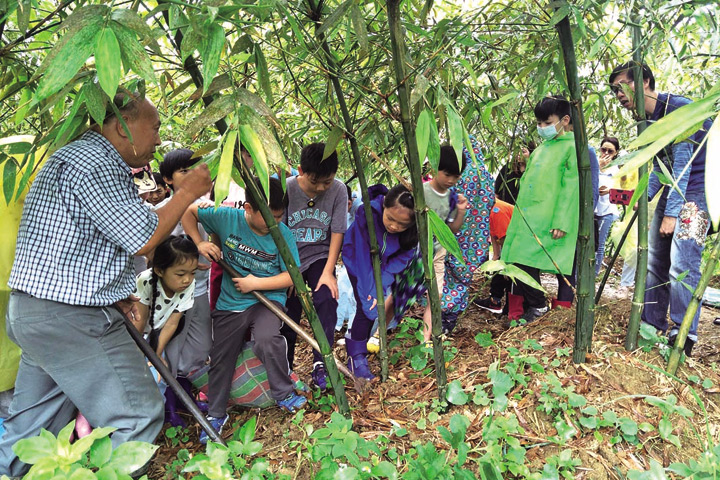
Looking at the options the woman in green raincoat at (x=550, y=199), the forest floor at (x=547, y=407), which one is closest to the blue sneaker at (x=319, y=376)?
the forest floor at (x=547, y=407)

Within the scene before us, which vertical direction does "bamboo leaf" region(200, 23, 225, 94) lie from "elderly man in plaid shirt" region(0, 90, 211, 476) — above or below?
above

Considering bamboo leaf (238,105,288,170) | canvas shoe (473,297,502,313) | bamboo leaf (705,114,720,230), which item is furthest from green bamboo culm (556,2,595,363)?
canvas shoe (473,297,502,313)

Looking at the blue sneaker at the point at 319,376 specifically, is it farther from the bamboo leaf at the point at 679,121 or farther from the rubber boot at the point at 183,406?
the bamboo leaf at the point at 679,121

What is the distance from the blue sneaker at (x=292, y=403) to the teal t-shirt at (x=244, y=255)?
0.47 metres

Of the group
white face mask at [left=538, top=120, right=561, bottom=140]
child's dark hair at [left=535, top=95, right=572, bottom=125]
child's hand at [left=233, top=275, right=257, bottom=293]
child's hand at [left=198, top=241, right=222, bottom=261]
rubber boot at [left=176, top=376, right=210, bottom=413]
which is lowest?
rubber boot at [left=176, top=376, right=210, bottom=413]

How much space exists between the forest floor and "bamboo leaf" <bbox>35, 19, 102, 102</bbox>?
4.73 ft

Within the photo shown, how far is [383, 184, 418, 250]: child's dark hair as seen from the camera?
244 centimetres

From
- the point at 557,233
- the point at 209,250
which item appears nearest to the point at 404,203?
the point at 209,250

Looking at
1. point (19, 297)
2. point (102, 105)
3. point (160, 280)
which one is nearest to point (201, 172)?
point (102, 105)

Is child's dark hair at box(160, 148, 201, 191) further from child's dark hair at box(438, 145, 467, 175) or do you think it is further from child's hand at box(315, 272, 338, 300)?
child's dark hair at box(438, 145, 467, 175)

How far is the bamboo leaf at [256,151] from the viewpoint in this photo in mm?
1073

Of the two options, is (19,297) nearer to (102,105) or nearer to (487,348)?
(102,105)

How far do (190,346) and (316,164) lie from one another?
1163 mm

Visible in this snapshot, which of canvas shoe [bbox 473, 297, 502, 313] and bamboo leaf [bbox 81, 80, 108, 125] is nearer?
bamboo leaf [bbox 81, 80, 108, 125]
